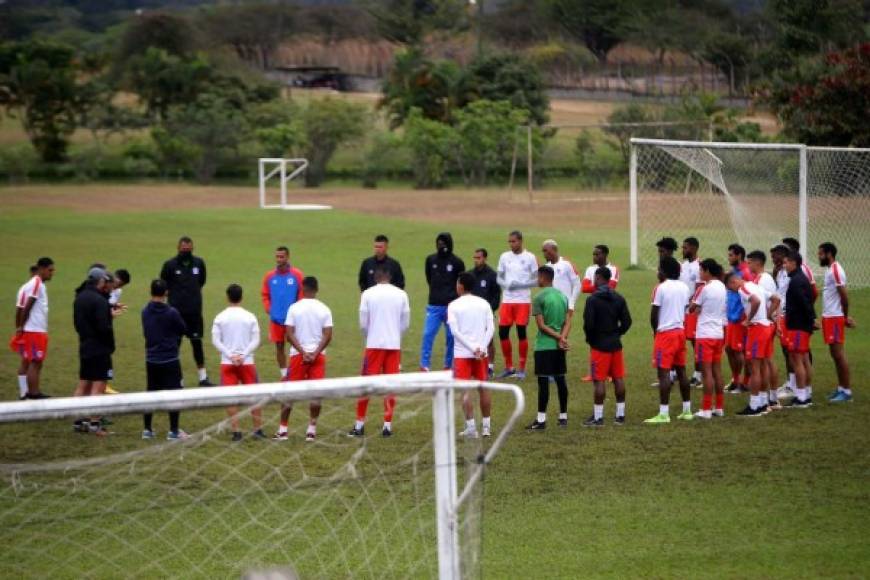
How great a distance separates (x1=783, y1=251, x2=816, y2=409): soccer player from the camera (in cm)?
1548

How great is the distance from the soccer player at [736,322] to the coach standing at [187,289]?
22.7 ft

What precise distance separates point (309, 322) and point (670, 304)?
3963 mm

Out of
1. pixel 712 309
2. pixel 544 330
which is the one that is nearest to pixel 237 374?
pixel 544 330

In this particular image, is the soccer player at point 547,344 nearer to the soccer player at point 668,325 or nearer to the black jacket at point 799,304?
the soccer player at point 668,325

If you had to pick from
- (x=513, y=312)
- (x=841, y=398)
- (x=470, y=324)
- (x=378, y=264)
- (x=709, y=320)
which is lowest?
(x=841, y=398)

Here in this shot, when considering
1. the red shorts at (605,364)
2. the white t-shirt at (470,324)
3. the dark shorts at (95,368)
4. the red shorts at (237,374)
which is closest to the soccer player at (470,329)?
the white t-shirt at (470,324)

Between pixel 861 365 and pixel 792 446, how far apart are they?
5.25m

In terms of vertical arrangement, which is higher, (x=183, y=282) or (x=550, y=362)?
(x=183, y=282)

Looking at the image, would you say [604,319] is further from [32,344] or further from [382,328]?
[32,344]

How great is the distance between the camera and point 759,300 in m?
15.0

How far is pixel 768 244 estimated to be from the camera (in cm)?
2656

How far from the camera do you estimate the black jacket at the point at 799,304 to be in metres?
15.5

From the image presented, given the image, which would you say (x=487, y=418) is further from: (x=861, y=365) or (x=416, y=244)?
(x=416, y=244)

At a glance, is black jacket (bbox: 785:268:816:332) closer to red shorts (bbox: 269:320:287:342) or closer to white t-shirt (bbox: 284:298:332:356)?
white t-shirt (bbox: 284:298:332:356)
